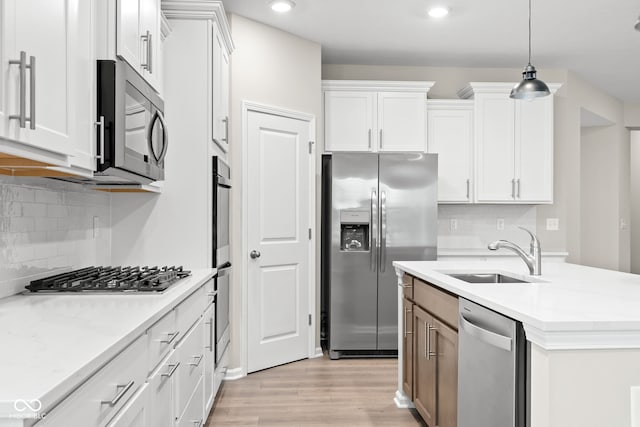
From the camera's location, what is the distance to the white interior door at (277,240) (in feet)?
13.3

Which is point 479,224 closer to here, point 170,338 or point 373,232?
point 373,232

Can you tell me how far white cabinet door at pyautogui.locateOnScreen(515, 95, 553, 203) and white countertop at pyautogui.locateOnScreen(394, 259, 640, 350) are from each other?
248 centimetres

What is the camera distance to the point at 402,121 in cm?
486

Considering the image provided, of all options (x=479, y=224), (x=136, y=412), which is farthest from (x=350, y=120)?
(x=136, y=412)

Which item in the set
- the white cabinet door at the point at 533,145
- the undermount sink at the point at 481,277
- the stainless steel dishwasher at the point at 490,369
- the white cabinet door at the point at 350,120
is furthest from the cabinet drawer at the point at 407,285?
the white cabinet door at the point at 533,145

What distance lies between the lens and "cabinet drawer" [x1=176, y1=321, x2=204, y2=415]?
6.75ft

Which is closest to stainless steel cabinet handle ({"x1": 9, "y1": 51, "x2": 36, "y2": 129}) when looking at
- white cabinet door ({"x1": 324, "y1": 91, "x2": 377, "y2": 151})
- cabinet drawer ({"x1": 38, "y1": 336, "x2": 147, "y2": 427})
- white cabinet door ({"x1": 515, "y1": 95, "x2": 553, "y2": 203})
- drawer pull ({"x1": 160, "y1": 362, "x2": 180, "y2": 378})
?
cabinet drawer ({"x1": 38, "y1": 336, "x2": 147, "y2": 427})

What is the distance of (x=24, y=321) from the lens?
4.90 ft

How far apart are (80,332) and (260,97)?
3045 millimetres

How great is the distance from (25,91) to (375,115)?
3.75 m

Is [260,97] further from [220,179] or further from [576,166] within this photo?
[576,166]

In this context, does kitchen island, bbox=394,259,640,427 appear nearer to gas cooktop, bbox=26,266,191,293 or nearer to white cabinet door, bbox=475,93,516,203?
gas cooktop, bbox=26,266,191,293

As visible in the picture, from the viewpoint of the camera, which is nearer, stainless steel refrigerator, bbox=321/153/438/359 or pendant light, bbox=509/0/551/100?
pendant light, bbox=509/0/551/100

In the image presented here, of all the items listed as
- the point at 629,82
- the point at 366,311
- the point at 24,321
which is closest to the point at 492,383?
the point at 24,321
